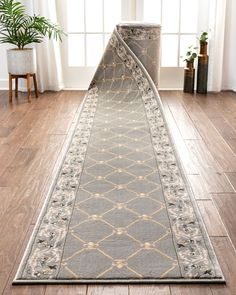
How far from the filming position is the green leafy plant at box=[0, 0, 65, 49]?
4.78 m

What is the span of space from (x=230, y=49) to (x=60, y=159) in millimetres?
2743

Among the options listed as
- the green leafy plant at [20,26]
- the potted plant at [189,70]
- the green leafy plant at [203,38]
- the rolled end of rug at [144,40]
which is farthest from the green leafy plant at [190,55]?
the green leafy plant at [20,26]

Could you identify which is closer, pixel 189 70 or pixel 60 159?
pixel 60 159

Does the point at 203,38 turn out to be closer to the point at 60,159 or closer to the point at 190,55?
the point at 190,55

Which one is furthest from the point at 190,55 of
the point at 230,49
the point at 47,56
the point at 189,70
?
the point at 47,56

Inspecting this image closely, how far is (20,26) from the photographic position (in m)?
4.84

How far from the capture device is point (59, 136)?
3779 mm

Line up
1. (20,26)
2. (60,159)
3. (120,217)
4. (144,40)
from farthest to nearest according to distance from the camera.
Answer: (144,40) → (20,26) → (60,159) → (120,217)

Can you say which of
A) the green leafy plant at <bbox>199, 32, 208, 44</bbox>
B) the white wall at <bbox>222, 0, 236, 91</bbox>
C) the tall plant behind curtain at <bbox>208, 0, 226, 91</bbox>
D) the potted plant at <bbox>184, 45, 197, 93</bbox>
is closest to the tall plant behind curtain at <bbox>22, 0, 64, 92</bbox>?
the potted plant at <bbox>184, 45, 197, 93</bbox>

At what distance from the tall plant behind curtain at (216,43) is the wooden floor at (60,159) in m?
0.19

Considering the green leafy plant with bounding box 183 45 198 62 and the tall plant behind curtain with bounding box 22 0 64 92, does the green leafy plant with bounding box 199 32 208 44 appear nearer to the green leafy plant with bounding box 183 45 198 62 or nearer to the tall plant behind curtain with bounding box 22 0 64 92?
the green leafy plant with bounding box 183 45 198 62

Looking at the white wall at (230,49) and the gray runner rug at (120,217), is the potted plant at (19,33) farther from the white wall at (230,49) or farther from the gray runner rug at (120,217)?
the white wall at (230,49)

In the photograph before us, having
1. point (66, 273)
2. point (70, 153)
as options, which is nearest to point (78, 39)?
point (70, 153)

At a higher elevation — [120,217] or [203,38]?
[203,38]
